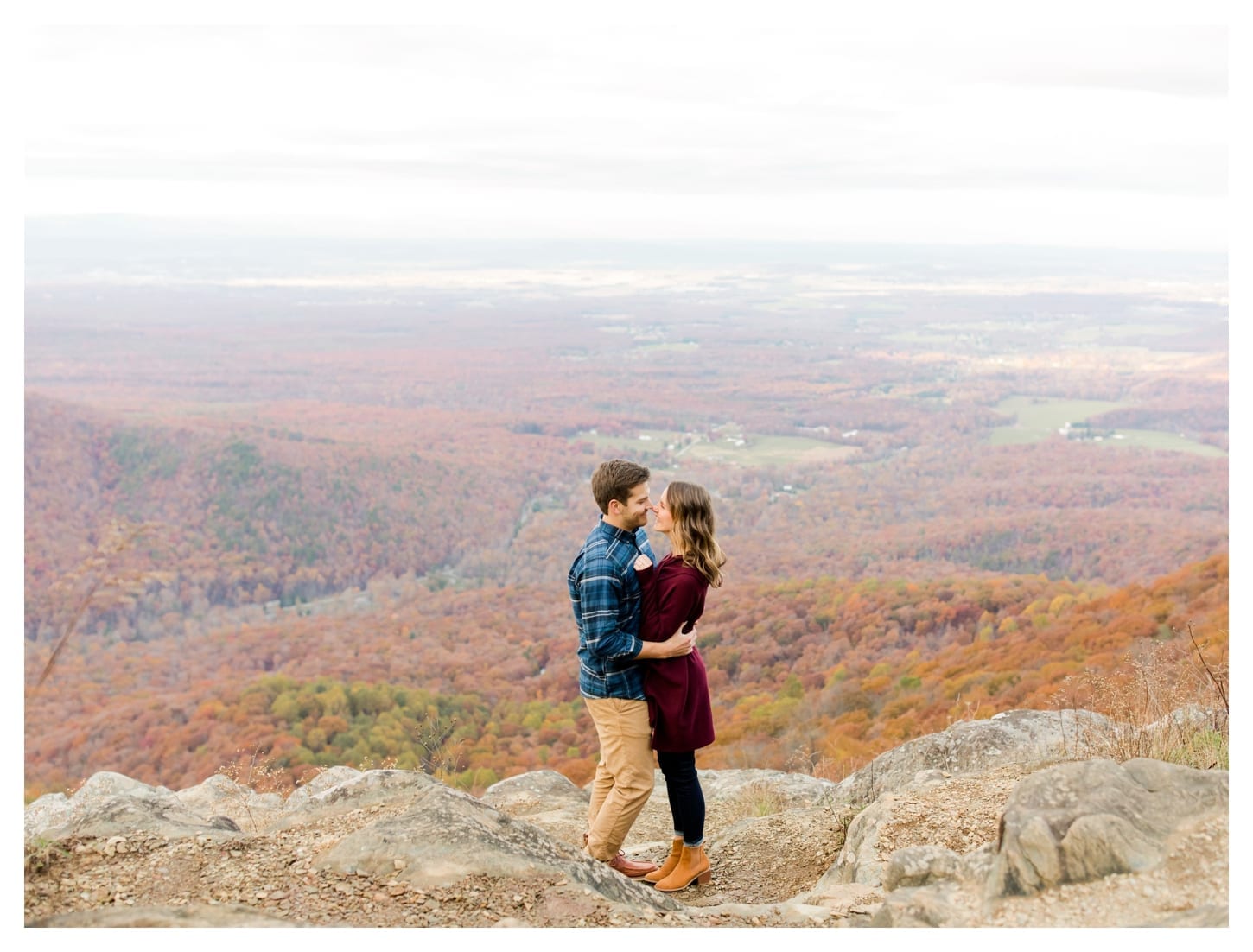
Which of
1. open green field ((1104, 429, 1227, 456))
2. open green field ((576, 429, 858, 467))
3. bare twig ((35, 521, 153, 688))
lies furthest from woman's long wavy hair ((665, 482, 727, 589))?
open green field ((1104, 429, 1227, 456))

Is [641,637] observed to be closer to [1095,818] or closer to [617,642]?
[617,642]

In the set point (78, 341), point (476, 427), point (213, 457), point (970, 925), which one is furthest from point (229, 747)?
point (78, 341)

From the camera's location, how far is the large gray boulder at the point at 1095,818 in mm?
3621

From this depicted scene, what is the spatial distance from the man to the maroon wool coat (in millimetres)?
53

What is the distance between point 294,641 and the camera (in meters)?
46.1

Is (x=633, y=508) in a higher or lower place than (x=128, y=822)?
higher

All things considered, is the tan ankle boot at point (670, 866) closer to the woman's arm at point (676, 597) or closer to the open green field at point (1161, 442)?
the woman's arm at point (676, 597)

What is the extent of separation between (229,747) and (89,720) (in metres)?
13.9

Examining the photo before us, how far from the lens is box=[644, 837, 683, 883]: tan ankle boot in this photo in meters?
5.09

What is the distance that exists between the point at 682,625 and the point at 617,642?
13.7 inches

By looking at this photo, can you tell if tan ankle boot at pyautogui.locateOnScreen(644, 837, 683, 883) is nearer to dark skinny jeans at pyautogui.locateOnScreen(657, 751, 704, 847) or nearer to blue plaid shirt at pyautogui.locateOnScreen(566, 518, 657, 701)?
dark skinny jeans at pyautogui.locateOnScreen(657, 751, 704, 847)

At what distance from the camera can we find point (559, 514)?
73438mm

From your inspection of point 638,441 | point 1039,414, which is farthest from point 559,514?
point 1039,414

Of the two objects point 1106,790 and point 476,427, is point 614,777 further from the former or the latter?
point 476,427
